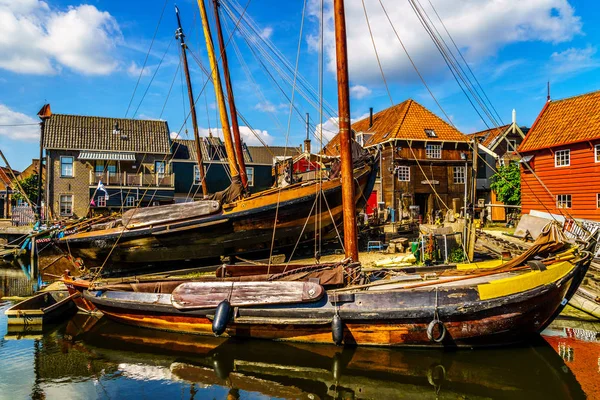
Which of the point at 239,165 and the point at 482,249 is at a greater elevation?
the point at 239,165

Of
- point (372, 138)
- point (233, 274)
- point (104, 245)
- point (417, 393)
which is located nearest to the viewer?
point (417, 393)

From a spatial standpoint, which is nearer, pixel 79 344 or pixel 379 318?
pixel 379 318

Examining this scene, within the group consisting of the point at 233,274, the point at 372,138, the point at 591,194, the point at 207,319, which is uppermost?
the point at 372,138

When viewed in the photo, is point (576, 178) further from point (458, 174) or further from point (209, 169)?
Result: point (209, 169)

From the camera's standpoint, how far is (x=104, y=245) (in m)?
15.1

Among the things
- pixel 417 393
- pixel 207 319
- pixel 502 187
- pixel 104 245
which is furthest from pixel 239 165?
A: pixel 502 187

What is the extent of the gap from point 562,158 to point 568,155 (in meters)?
0.40

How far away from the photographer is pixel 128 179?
32438 mm

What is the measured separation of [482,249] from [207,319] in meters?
12.1

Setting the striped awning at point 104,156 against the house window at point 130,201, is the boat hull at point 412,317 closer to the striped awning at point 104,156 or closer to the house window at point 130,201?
the house window at point 130,201

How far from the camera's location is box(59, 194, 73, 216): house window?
3262cm

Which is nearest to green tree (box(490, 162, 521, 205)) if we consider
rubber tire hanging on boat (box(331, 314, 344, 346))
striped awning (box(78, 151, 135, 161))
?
rubber tire hanging on boat (box(331, 314, 344, 346))

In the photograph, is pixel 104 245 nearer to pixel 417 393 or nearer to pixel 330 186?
pixel 330 186

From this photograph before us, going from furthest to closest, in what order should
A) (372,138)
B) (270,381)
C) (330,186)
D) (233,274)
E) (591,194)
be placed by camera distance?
(372,138) < (591,194) < (330,186) < (233,274) < (270,381)
